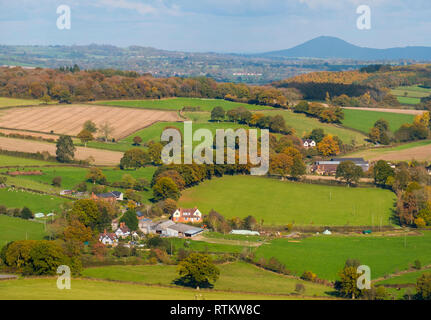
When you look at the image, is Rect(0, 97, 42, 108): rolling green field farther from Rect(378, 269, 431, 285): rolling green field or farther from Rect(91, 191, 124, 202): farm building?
Rect(378, 269, 431, 285): rolling green field

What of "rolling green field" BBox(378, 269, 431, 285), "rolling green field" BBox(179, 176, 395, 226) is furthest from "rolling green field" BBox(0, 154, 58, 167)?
"rolling green field" BBox(378, 269, 431, 285)

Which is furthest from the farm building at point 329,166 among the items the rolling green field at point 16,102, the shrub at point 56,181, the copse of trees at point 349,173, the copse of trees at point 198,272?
the rolling green field at point 16,102

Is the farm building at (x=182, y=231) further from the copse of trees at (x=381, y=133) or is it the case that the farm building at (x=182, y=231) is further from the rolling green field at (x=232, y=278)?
the copse of trees at (x=381, y=133)

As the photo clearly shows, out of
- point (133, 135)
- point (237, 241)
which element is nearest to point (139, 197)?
point (237, 241)

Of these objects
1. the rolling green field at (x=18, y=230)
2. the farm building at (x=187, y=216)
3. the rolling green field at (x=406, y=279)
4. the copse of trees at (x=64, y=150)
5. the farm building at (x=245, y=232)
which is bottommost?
the rolling green field at (x=406, y=279)

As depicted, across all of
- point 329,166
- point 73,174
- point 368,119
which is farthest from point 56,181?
point 368,119

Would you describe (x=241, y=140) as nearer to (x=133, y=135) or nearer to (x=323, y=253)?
(x=133, y=135)

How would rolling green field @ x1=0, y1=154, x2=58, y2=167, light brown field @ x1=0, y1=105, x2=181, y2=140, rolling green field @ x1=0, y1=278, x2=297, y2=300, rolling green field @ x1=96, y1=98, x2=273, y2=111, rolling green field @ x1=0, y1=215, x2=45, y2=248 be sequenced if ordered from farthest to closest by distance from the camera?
rolling green field @ x1=96, y1=98, x2=273, y2=111 < light brown field @ x1=0, y1=105, x2=181, y2=140 < rolling green field @ x1=0, y1=154, x2=58, y2=167 < rolling green field @ x1=0, y1=215, x2=45, y2=248 < rolling green field @ x1=0, y1=278, x2=297, y2=300
